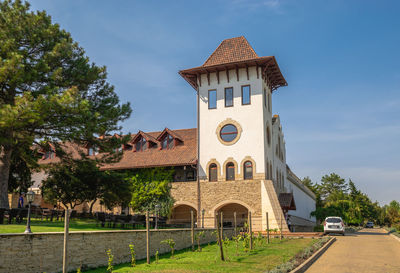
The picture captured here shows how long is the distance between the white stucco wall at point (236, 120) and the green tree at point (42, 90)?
9928 millimetres

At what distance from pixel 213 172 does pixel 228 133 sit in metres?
3.37

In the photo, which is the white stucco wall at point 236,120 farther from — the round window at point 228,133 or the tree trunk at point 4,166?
the tree trunk at point 4,166

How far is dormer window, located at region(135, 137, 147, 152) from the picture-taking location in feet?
113

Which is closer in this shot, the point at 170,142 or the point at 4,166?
the point at 4,166

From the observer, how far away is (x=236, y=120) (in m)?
30.5

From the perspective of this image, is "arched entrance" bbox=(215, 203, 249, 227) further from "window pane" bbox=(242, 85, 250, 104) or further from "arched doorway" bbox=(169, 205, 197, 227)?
"window pane" bbox=(242, 85, 250, 104)

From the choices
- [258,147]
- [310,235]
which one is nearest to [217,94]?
[258,147]

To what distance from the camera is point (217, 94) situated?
31.6 m

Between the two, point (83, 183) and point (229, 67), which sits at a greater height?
point (229, 67)

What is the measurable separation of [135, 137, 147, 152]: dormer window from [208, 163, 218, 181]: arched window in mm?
7037

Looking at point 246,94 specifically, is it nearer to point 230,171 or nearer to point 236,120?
point 236,120

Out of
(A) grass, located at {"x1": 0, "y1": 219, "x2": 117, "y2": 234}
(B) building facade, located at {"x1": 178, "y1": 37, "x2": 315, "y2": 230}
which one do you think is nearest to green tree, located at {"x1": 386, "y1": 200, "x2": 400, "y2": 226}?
(B) building facade, located at {"x1": 178, "y1": 37, "x2": 315, "y2": 230}

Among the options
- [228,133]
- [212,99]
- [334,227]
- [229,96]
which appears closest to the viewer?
[334,227]

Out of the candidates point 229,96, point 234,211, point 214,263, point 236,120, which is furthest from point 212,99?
point 214,263
